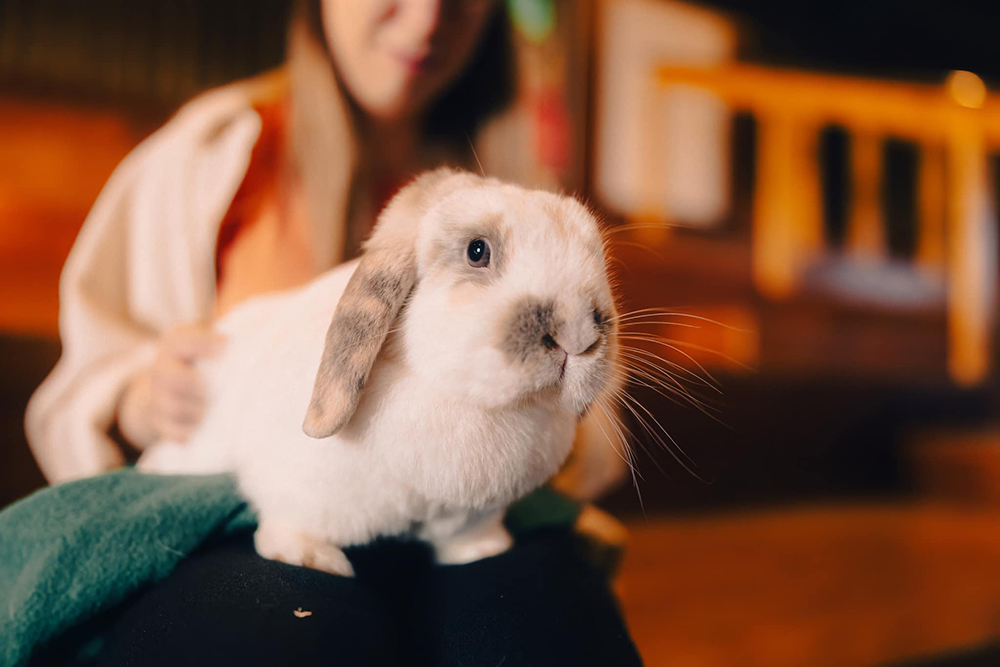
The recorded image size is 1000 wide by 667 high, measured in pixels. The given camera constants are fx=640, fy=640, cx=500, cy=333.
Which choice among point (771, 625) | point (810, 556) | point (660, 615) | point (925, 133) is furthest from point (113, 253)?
point (925, 133)

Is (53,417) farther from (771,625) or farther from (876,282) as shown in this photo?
(876,282)

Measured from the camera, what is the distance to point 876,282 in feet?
7.92

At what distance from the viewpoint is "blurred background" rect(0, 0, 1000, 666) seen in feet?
2.84

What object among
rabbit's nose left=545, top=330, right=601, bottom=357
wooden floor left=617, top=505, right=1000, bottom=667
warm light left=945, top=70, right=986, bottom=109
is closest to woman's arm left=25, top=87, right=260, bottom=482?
rabbit's nose left=545, top=330, right=601, bottom=357

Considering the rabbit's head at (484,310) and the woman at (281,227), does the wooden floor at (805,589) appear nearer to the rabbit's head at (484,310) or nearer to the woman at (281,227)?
the woman at (281,227)

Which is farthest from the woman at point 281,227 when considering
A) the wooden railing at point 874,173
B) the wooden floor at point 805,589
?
the wooden railing at point 874,173

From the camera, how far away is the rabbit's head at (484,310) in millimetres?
400

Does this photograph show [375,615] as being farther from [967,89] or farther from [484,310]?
[967,89]

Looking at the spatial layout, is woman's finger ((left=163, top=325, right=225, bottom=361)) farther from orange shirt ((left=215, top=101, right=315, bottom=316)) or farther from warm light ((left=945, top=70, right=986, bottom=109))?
warm light ((left=945, top=70, right=986, bottom=109))

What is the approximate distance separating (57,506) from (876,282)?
103 inches

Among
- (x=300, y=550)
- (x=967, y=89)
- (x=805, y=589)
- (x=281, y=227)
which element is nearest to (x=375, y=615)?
(x=300, y=550)

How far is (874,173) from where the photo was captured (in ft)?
7.92

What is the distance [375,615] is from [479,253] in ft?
0.91

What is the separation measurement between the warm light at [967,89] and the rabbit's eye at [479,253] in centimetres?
265
